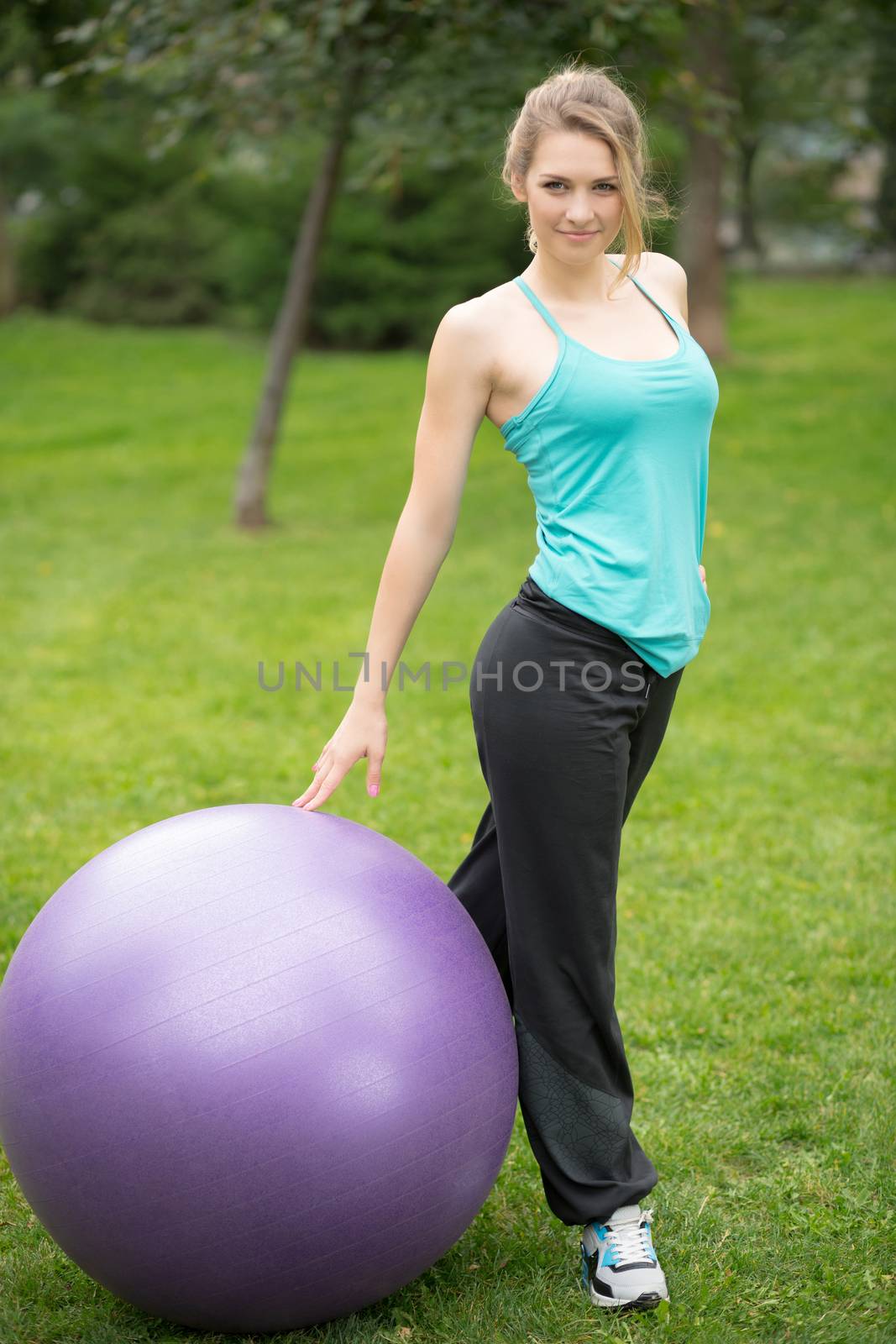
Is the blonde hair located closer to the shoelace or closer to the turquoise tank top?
the turquoise tank top

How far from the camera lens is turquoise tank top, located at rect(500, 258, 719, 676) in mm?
2496

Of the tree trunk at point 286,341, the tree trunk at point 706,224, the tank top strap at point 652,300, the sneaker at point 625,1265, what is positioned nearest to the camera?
the tank top strap at point 652,300

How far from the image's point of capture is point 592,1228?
2867 mm

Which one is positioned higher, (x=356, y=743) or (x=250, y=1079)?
(x=356, y=743)

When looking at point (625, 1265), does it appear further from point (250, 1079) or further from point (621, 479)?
point (621, 479)

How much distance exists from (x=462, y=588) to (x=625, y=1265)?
20.2ft

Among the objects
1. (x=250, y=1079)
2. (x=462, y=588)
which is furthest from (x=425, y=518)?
(x=462, y=588)

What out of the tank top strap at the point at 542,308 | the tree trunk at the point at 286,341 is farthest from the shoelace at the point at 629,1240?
the tree trunk at the point at 286,341

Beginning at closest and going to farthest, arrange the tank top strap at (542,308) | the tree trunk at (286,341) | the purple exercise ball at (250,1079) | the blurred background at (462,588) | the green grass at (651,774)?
the purple exercise ball at (250,1079), the tank top strap at (542,308), the green grass at (651,774), the blurred background at (462,588), the tree trunk at (286,341)

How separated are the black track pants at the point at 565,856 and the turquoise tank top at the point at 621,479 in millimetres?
65

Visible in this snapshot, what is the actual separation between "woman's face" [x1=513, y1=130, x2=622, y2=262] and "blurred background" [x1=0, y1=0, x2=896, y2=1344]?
1.34 feet

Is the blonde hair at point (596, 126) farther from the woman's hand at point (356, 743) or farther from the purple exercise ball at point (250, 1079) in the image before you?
the purple exercise ball at point (250, 1079)

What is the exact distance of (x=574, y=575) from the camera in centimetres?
256

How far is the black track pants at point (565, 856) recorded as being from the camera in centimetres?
259
